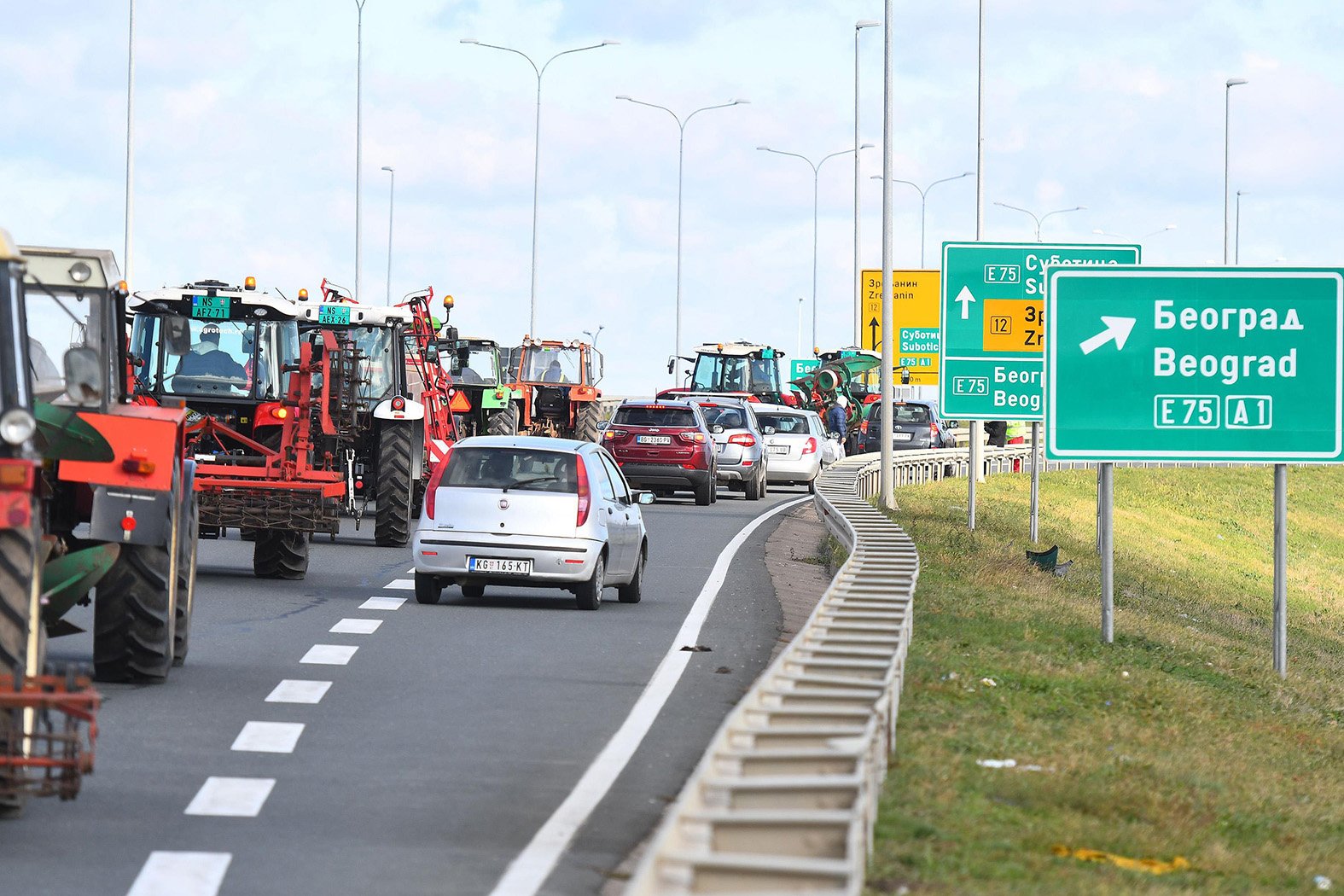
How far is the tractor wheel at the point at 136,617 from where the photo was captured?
41.7 ft

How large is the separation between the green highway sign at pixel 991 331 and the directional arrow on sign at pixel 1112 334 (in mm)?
9448

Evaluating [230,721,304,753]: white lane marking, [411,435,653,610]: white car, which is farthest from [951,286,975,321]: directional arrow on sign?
[230,721,304,753]: white lane marking

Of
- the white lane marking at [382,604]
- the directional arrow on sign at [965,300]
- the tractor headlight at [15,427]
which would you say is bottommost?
the white lane marking at [382,604]

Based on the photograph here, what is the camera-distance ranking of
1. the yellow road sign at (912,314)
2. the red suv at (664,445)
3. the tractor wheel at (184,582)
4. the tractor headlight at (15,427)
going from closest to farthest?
1. the tractor headlight at (15,427)
2. the tractor wheel at (184,582)
3. the red suv at (664,445)
4. the yellow road sign at (912,314)

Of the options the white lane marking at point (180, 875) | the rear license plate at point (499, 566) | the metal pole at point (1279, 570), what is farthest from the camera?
the metal pole at point (1279, 570)

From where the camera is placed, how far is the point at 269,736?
11.2m

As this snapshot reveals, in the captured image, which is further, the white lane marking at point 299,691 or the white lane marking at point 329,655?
the white lane marking at point 329,655

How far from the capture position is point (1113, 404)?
1828cm

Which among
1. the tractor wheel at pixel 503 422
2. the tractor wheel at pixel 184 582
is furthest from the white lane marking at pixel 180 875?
the tractor wheel at pixel 503 422

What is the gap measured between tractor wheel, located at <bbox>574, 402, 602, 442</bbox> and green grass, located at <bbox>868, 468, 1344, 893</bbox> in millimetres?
15305

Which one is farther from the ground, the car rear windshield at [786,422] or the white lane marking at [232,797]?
the car rear windshield at [786,422]

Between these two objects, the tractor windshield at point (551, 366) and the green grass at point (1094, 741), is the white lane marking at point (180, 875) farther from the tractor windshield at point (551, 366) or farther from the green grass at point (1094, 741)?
the tractor windshield at point (551, 366)

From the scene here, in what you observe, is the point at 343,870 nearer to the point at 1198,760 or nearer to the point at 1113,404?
the point at 1198,760

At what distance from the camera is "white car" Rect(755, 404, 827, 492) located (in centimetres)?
4453
